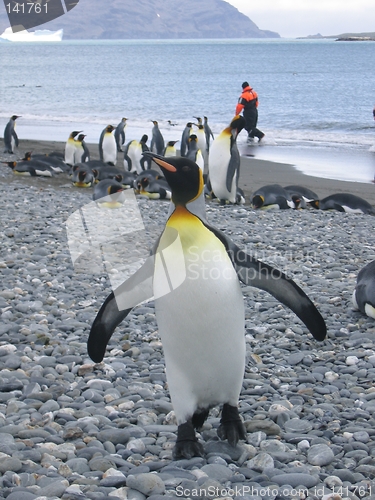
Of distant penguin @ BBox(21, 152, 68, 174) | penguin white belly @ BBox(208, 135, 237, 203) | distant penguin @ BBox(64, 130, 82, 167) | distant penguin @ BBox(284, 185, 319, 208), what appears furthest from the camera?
distant penguin @ BBox(64, 130, 82, 167)

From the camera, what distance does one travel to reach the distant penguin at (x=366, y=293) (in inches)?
163

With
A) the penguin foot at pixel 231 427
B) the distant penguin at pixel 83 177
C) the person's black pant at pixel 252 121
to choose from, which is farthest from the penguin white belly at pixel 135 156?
the penguin foot at pixel 231 427

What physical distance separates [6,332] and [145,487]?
1895 mm

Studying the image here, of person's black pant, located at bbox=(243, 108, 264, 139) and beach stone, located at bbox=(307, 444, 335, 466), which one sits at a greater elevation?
person's black pant, located at bbox=(243, 108, 264, 139)

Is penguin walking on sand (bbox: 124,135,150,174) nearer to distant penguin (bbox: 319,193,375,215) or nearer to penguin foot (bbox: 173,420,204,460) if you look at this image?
distant penguin (bbox: 319,193,375,215)

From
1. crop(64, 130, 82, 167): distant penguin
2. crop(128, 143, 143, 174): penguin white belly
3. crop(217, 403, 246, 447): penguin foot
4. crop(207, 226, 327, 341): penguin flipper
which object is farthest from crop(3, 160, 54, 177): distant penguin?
crop(217, 403, 246, 447): penguin foot

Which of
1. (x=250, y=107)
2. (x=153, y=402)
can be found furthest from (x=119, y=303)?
(x=250, y=107)

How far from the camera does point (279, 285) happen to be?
2.70 metres

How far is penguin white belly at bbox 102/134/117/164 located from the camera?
14352 mm

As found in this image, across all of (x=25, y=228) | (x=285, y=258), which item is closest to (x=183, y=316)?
(x=285, y=258)

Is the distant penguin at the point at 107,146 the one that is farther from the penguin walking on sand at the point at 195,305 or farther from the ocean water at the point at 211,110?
the penguin walking on sand at the point at 195,305

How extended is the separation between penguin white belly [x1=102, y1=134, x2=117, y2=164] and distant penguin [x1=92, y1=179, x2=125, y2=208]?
17.5 feet

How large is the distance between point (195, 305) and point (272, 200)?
6633 mm

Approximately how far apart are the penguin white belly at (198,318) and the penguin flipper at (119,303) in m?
0.12
